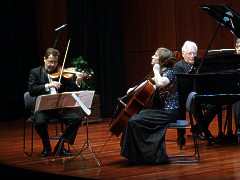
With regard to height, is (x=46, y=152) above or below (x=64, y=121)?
below

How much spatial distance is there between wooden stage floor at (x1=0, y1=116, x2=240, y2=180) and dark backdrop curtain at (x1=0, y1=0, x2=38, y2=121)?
316 centimetres

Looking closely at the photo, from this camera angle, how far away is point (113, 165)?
12.3ft

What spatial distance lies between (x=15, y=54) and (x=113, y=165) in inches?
202

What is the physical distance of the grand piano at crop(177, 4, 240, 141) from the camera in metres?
4.27

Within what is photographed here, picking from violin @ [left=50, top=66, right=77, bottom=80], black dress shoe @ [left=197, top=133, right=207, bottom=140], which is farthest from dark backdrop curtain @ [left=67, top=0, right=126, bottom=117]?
violin @ [left=50, top=66, right=77, bottom=80]

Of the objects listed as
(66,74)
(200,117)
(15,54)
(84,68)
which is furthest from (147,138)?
(15,54)

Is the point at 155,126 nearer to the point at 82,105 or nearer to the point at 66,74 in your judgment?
the point at 82,105

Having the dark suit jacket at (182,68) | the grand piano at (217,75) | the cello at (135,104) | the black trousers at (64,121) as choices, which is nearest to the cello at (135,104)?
the cello at (135,104)

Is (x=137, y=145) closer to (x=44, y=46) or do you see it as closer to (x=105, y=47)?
(x=105, y=47)

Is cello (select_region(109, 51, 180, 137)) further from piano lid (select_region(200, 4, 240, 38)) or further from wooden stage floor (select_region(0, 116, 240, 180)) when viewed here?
piano lid (select_region(200, 4, 240, 38))

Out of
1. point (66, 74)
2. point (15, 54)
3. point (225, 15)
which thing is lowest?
point (66, 74)

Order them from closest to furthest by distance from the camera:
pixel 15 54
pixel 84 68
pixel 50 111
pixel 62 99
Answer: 1. pixel 62 99
2. pixel 50 111
3. pixel 84 68
4. pixel 15 54

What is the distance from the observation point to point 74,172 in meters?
3.50

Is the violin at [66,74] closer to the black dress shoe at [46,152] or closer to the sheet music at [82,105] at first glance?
the sheet music at [82,105]
